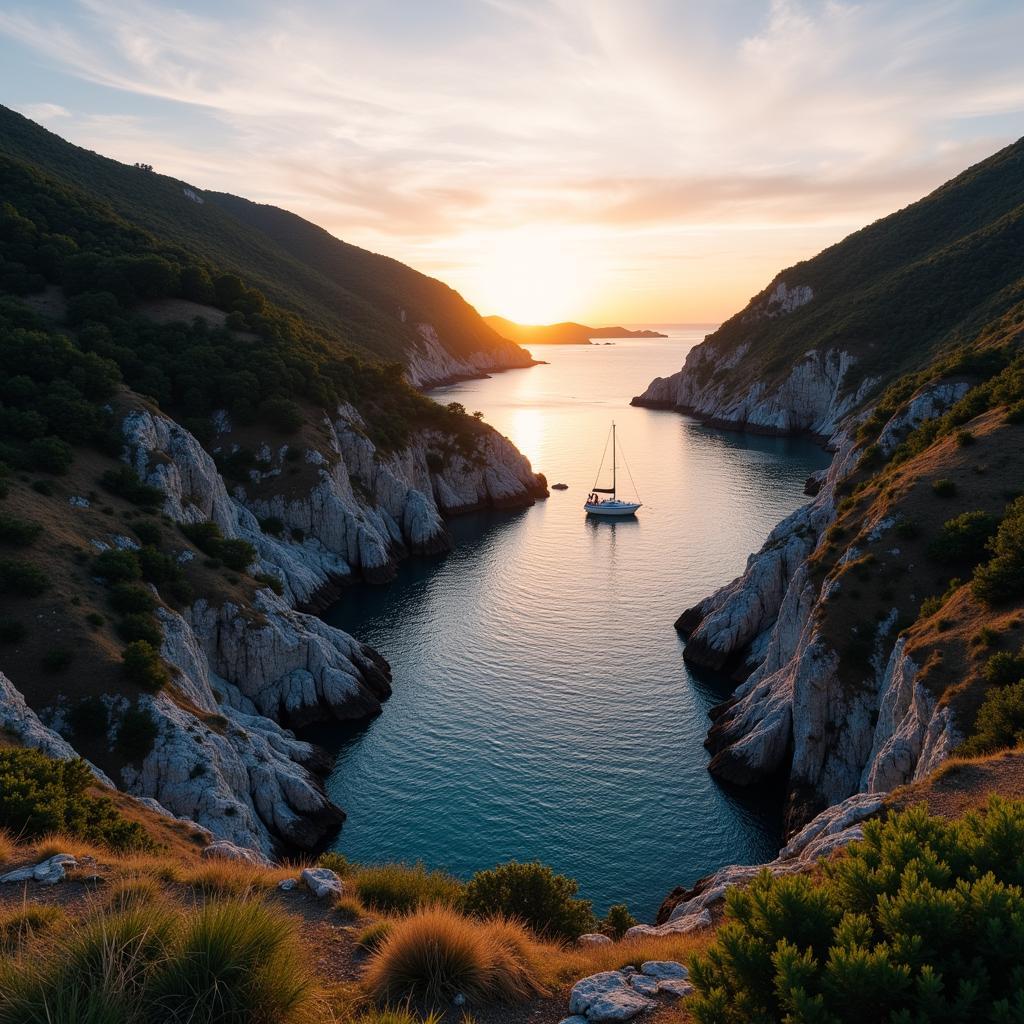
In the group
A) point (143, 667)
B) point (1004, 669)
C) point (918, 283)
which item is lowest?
point (143, 667)

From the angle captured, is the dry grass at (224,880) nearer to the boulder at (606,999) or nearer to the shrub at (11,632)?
the boulder at (606,999)

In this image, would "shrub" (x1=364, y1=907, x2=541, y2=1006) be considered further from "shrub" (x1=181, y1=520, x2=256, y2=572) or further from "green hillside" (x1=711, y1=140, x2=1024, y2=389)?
"green hillside" (x1=711, y1=140, x2=1024, y2=389)

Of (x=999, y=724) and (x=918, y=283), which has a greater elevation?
(x=918, y=283)

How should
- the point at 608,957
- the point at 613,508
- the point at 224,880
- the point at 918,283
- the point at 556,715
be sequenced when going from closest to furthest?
the point at 608,957 < the point at 224,880 < the point at 556,715 < the point at 613,508 < the point at 918,283

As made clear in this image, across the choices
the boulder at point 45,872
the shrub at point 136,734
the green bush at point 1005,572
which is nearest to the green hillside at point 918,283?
the green bush at point 1005,572

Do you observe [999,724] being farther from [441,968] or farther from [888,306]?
[888,306]

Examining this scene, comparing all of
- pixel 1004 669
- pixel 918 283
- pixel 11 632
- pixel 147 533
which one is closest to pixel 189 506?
pixel 147 533

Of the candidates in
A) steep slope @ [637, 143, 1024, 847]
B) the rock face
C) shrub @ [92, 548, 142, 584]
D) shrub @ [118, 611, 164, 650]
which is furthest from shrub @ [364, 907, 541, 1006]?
shrub @ [92, 548, 142, 584]
